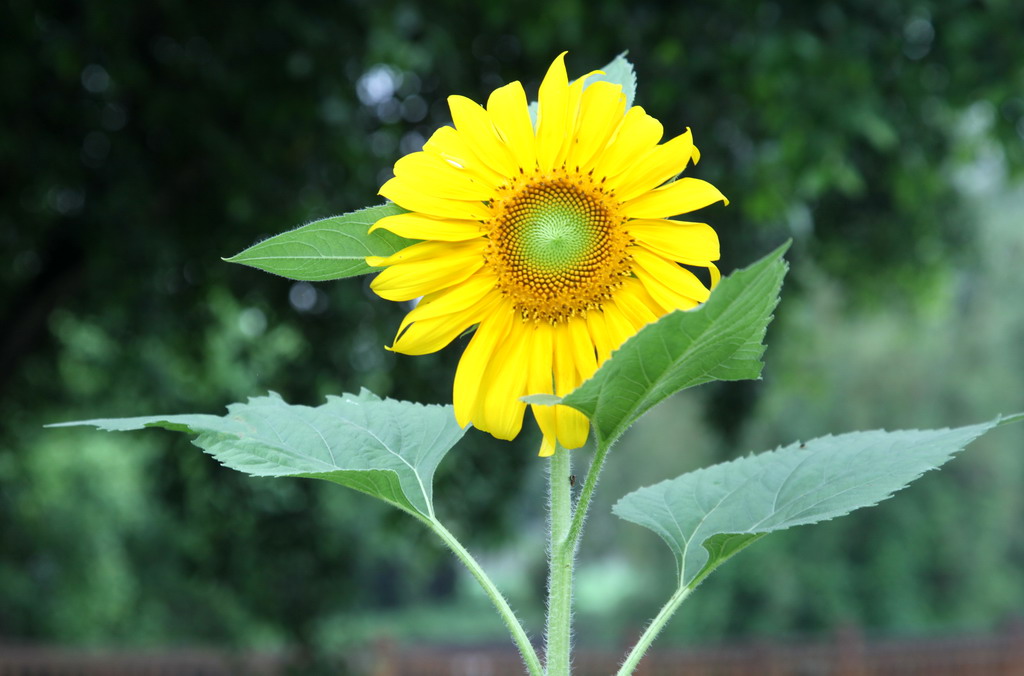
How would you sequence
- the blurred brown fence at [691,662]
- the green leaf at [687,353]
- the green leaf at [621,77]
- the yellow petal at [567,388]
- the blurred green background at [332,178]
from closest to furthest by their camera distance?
the green leaf at [687,353] < the yellow petal at [567,388] < the green leaf at [621,77] < the blurred green background at [332,178] < the blurred brown fence at [691,662]

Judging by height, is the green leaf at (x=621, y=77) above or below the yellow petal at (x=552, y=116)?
above

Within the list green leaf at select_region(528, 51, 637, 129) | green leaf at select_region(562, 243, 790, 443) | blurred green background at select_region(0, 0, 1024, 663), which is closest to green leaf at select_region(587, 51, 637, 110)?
green leaf at select_region(528, 51, 637, 129)

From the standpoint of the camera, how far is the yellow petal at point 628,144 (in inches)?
23.9

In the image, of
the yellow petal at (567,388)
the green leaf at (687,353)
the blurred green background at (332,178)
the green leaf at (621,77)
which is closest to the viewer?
the green leaf at (687,353)

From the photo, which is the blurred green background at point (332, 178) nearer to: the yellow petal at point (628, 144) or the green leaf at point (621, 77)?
the green leaf at point (621, 77)

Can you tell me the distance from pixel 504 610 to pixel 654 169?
26 centimetres

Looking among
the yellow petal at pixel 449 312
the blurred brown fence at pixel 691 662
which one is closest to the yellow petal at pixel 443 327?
the yellow petal at pixel 449 312

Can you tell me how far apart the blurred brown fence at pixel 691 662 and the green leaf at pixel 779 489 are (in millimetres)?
8209

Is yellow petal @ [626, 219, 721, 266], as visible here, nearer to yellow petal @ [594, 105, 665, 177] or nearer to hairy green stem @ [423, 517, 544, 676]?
yellow petal @ [594, 105, 665, 177]

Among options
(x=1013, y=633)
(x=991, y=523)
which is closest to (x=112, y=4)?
(x=1013, y=633)

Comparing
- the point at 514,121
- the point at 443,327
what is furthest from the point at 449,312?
the point at 514,121

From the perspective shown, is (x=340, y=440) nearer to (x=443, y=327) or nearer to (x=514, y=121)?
(x=443, y=327)

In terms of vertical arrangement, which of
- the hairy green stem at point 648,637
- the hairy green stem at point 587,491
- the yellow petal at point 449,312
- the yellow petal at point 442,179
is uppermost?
the yellow petal at point 442,179

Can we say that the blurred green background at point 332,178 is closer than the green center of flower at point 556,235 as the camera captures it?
No
